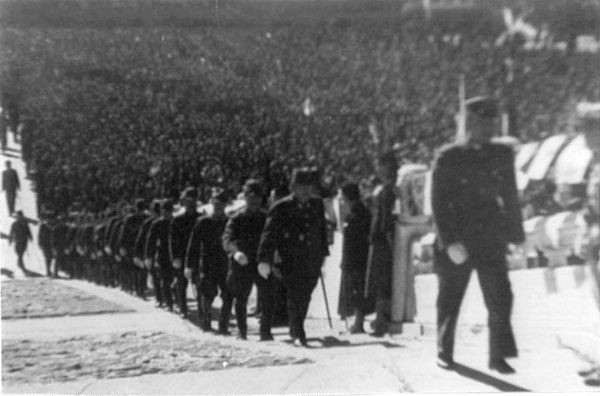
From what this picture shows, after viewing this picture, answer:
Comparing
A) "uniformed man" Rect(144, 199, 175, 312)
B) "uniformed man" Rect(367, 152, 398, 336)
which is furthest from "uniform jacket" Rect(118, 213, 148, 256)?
"uniformed man" Rect(367, 152, 398, 336)

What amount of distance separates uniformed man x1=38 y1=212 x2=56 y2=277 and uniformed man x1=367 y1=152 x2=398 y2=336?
2578 millimetres

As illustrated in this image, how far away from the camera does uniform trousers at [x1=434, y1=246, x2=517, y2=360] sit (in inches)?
A: 296

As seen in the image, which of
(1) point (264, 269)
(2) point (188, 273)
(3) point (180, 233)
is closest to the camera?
(1) point (264, 269)

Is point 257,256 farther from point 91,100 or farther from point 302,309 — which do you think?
point 91,100

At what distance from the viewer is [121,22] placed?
8.67 metres

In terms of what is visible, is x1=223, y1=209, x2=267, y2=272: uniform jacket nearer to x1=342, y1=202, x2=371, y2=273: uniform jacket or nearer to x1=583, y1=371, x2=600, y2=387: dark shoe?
x1=342, y1=202, x2=371, y2=273: uniform jacket

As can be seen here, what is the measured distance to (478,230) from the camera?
765 cm

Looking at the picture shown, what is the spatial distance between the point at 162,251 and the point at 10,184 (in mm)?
1507

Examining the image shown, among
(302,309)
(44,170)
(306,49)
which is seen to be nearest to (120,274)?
(44,170)

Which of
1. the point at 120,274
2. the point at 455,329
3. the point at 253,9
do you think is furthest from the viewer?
the point at 120,274

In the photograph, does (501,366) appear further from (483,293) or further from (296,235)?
(296,235)

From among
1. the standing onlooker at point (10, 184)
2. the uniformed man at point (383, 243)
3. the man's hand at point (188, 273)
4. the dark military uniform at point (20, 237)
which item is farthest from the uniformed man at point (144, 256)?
the uniformed man at point (383, 243)

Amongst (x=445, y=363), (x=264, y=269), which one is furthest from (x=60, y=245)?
(x=445, y=363)

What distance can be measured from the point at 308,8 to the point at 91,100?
1.81m
